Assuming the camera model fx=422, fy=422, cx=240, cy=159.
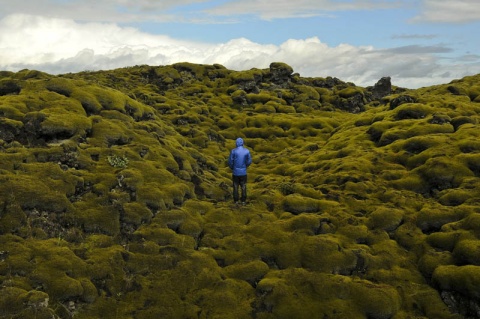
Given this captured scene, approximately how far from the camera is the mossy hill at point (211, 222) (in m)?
21.3

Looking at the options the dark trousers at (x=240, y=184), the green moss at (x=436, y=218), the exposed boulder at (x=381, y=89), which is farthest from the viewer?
the exposed boulder at (x=381, y=89)

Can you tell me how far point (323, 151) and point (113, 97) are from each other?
23406mm

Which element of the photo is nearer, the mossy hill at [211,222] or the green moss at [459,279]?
the mossy hill at [211,222]

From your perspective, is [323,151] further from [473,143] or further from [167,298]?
[167,298]

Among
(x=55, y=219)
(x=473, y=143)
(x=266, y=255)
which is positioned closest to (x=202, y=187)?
(x=266, y=255)

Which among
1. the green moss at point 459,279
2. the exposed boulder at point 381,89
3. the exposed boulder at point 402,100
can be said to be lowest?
the green moss at point 459,279

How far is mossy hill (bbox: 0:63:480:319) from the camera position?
21.3 m

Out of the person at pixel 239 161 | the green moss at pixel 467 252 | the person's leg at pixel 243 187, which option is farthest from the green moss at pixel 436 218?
the person at pixel 239 161

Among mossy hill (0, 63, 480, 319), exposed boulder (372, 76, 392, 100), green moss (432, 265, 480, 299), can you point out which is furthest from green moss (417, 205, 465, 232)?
exposed boulder (372, 76, 392, 100)

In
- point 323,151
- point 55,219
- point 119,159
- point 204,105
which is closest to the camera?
point 55,219

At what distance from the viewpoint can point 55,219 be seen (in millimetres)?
24047

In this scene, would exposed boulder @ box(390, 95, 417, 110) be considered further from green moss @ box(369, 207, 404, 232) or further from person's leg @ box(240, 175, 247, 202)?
person's leg @ box(240, 175, 247, 202)

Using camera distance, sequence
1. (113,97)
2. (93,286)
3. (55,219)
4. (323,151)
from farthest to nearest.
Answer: (323,151) < (113,97) < (55,219) < (93,286)

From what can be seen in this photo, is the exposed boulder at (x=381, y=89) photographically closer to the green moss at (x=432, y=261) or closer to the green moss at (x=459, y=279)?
the green moss at (x=432, y=261)
